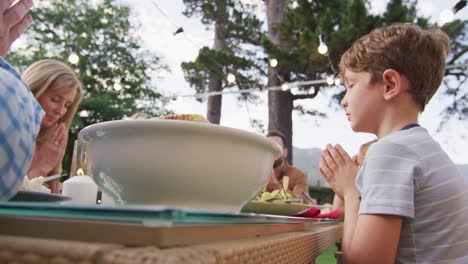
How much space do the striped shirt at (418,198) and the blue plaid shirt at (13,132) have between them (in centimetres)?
51

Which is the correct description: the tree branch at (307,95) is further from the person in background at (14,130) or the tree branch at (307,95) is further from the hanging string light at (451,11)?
the person in background at (14,130)

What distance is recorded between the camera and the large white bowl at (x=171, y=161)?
0.33m

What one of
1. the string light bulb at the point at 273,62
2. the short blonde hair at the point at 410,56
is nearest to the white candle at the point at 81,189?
the short blonde hair at the point at 410,56

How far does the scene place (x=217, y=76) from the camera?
23.7 ft

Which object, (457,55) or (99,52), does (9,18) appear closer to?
(457,55)

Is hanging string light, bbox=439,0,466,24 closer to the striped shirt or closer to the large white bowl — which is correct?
the striped shirt

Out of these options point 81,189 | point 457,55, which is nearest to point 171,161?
point 81,189

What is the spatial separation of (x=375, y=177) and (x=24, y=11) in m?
0.57

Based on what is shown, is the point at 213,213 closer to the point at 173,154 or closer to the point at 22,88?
the point at 173,154

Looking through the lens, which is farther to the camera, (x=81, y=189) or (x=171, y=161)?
(x=81, y=189)

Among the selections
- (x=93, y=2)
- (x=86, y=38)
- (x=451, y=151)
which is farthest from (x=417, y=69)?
(x=93, y=2)

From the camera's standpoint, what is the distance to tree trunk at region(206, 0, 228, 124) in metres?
7.33

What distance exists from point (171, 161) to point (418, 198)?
1.75 feet

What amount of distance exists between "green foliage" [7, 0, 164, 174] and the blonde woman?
29.2 ft
